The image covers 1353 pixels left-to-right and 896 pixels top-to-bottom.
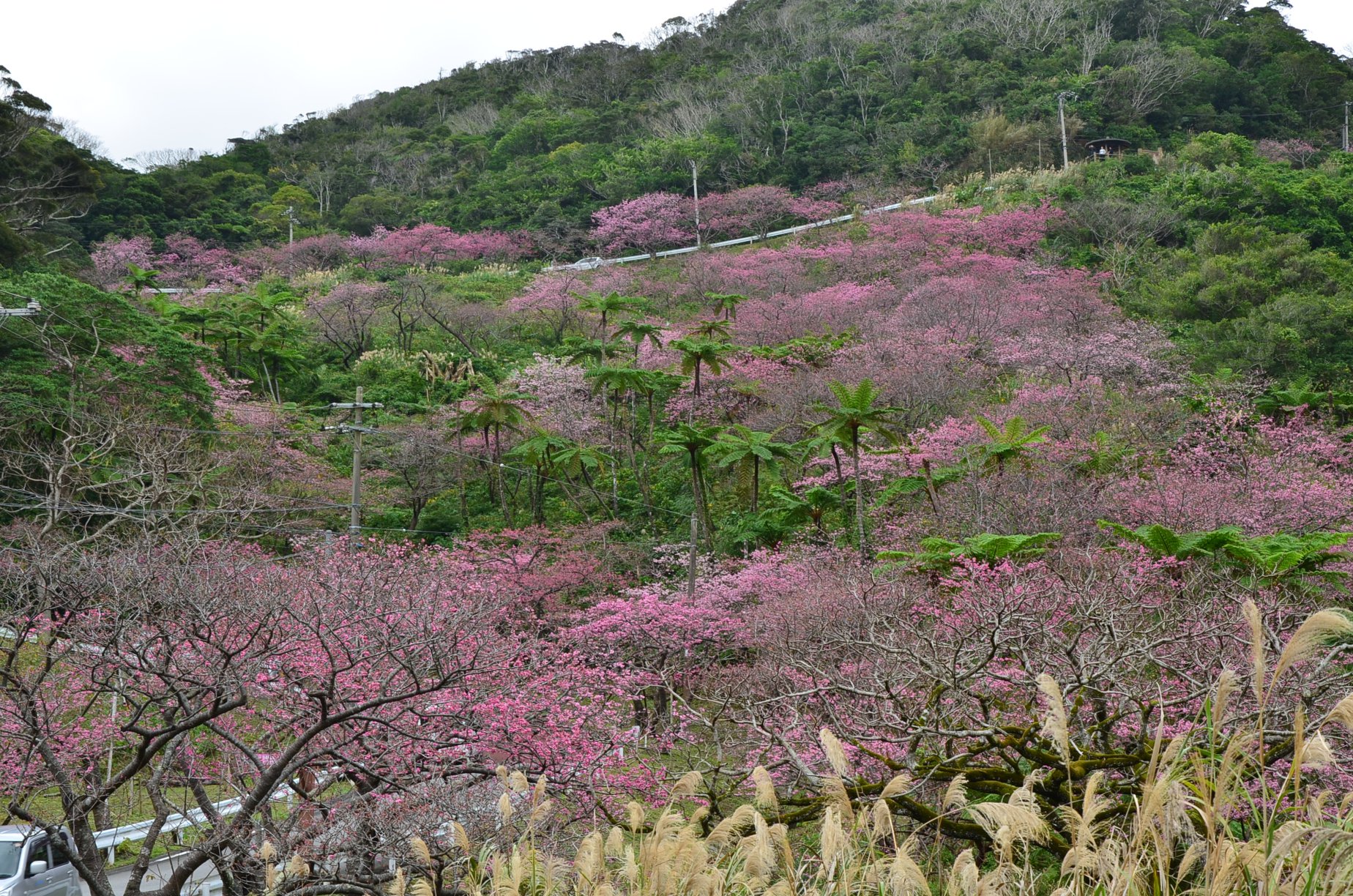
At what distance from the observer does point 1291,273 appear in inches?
928

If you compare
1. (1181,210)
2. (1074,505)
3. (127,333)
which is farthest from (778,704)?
(1181,210)

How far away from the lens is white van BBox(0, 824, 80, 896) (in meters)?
8.73

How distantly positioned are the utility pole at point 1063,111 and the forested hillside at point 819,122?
348mm

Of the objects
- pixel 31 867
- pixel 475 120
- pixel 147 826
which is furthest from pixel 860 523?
pixel 475 120

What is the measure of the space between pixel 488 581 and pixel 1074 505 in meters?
9.18

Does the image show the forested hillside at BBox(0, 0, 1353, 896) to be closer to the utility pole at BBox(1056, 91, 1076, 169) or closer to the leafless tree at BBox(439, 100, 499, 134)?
the utility pole at BBox(1056, 91, 1076, 169)

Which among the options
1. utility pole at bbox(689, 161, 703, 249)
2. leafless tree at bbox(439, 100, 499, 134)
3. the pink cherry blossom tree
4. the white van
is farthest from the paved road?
leafless tree at bbox(439, 100, 499, 134)

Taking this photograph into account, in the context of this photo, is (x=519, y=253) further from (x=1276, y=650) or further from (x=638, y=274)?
(x=1276, y=650)

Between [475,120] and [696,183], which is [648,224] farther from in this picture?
[475,120]

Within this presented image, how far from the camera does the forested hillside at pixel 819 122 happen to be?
1623 inches

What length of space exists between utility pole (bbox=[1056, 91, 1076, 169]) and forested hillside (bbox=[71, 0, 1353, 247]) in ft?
1.14

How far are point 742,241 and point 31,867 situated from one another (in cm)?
3409

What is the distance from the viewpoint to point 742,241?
40094 mm

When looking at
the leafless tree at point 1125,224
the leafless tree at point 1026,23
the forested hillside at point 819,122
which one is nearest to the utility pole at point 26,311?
the forested hillside at point 819,122
